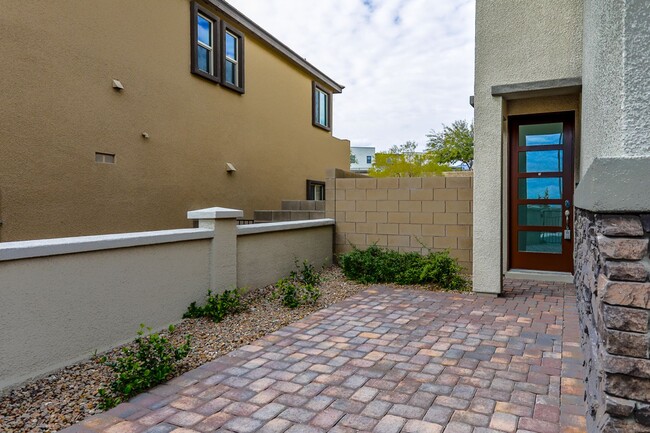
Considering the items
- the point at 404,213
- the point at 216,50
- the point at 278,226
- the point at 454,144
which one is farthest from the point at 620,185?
the point at 454,144

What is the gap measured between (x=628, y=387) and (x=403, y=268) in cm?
535

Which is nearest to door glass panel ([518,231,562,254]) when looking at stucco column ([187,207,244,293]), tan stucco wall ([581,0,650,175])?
stucco column ([187,207,244,293])

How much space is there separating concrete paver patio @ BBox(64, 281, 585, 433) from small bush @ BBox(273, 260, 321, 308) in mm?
619

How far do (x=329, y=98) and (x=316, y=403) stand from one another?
13.9 metres

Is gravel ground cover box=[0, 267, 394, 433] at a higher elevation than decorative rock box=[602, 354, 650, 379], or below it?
below

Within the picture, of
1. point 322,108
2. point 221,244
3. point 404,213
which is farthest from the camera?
point 322,108

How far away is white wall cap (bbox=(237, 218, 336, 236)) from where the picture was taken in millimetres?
5864

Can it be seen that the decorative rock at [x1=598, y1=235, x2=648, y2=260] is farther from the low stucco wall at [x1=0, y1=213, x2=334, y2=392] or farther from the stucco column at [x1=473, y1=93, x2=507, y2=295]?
the stucco column at [x1=473, y1=93, x2=507, y2=295]

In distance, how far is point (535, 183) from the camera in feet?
23.2

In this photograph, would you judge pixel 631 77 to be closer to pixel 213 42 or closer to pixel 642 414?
pixel 642 414

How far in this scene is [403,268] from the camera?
23.0 feet

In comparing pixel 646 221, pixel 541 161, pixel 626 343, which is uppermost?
pixel 541 161

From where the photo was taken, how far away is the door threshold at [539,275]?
680cm

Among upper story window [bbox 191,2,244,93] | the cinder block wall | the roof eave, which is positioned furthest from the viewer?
the roof eave
